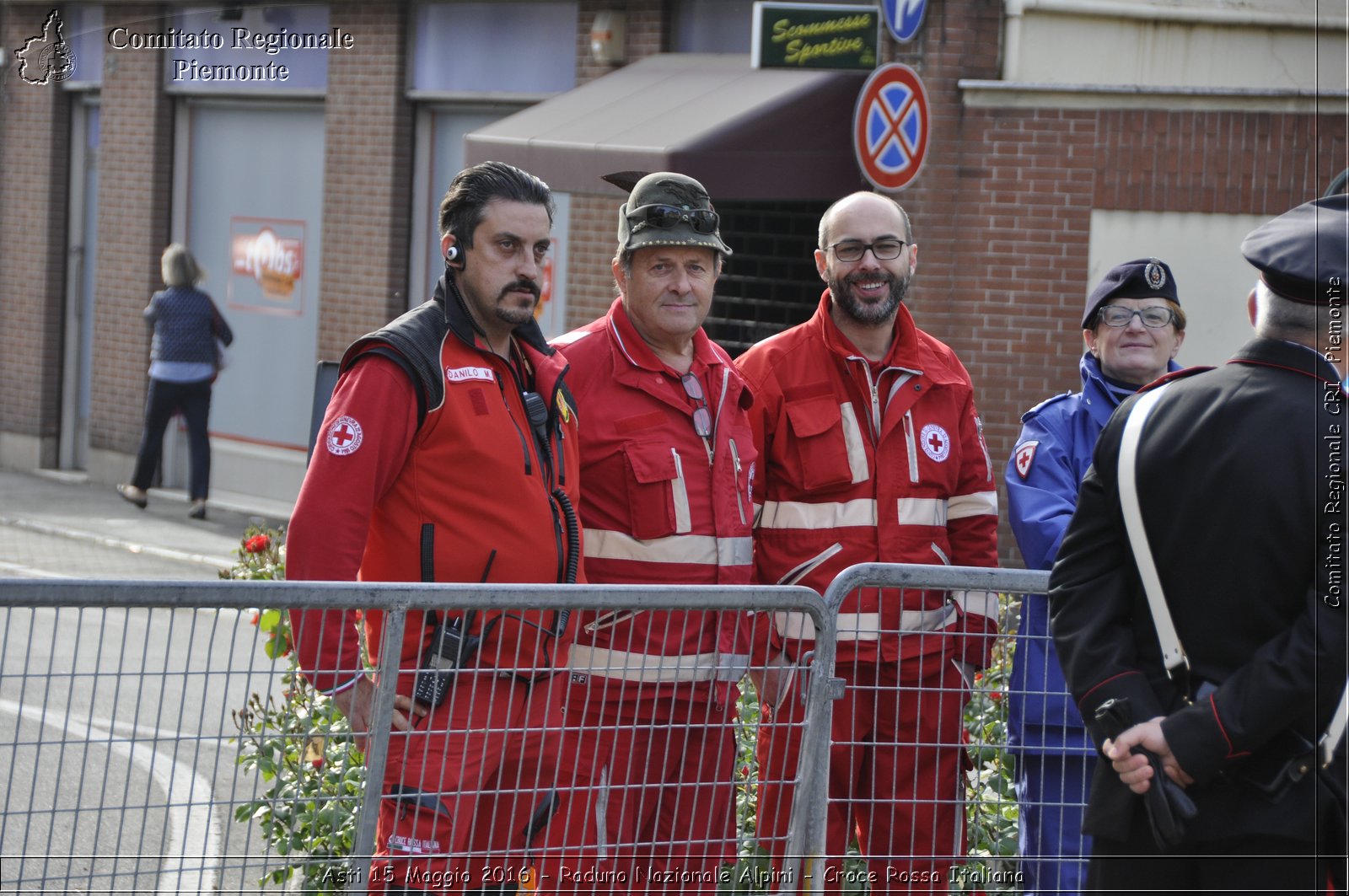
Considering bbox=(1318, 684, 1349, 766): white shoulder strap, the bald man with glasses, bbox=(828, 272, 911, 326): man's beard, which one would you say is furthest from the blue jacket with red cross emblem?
bbox=(1318, 684, 1349, 766): white shoulder strap

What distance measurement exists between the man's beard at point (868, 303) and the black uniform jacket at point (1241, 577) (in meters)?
1.50

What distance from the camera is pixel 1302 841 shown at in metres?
2.96

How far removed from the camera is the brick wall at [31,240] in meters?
16.8

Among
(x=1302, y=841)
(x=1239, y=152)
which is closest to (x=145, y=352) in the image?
(x=1239, y=152)

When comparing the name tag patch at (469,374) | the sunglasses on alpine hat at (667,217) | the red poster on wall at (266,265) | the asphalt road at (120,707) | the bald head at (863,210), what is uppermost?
the red poster on wall at (266,265)

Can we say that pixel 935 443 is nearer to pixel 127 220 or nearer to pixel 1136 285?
pixel 1136 285

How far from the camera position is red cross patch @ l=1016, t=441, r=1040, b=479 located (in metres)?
4.46

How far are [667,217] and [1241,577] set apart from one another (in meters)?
1.90

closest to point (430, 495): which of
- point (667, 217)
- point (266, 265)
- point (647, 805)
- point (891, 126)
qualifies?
point (647, 805)

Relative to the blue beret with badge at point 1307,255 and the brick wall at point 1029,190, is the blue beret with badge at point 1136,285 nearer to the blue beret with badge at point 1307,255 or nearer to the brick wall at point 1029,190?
the blue beret with badge at point 1307,255

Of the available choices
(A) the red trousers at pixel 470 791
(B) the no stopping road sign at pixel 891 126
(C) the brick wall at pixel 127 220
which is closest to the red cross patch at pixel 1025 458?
(A) the red trousers at pixel 470 791

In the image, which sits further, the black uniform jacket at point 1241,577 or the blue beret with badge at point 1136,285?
the blue beret with badge at point 1136,285

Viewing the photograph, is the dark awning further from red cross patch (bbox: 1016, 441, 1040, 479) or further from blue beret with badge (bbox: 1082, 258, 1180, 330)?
red cross patch (bbox: 1016, 441, 1040, 479)

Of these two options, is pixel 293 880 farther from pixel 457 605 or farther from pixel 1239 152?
pixel 1239 152
